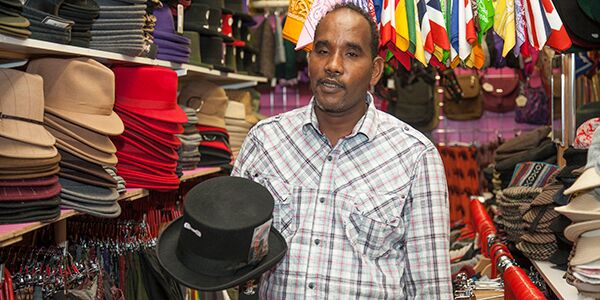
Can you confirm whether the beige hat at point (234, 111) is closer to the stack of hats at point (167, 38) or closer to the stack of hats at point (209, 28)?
the stack of hats at point (209, 28)

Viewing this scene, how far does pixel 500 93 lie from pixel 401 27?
5574 mm

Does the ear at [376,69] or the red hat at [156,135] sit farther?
the red hat at [156,135]

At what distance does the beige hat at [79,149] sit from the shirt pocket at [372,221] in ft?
4.20

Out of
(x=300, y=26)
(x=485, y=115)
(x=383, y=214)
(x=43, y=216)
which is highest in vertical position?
(x=300, y=26)

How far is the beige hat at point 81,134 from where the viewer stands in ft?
10.5

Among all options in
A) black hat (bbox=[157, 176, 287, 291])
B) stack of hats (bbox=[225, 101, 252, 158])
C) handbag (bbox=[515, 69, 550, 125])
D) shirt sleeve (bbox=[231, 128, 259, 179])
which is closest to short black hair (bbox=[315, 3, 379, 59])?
shirt sleeve (bbox=[231, 128, 259, 179])

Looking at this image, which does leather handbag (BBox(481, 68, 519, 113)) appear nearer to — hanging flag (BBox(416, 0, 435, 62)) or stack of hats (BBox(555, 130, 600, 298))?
hanging flag (BBox(416, 0, 435, 62))

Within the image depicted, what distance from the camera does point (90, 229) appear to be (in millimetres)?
3895

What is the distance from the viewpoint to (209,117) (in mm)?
5301

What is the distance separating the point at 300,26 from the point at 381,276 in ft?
4.72

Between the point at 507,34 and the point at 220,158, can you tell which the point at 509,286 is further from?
the point at 220,158

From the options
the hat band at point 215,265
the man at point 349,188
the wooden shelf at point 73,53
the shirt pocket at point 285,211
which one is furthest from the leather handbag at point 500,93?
the hat band at point 215,265

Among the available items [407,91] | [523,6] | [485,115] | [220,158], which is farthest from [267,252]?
[485,115]

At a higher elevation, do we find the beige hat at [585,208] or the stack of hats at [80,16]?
the stack of hats at [80,16]
